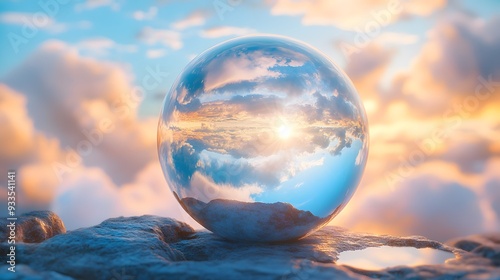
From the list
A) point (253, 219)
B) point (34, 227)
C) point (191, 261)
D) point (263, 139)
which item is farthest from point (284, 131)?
point (34, 227)

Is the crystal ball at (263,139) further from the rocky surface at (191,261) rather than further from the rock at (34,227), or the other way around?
the rock at (34,227)

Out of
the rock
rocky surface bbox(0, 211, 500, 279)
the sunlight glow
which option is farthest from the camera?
the rock

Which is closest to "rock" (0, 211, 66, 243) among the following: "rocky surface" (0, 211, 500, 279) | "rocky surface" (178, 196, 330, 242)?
"rocky surface" (0, 211, 500, 279)

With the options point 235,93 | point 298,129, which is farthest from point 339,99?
point 235,93

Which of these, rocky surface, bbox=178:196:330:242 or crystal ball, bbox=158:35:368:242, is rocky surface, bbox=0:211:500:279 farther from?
crystal ball, bbox=158:35:368:242

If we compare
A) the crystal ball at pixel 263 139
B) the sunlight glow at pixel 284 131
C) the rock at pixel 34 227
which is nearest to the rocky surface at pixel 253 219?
the crystal ball at pixel 263 139

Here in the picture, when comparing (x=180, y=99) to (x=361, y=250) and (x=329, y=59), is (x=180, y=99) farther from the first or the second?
(x=361, y=250)

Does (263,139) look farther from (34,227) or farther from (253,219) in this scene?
(34,227)
